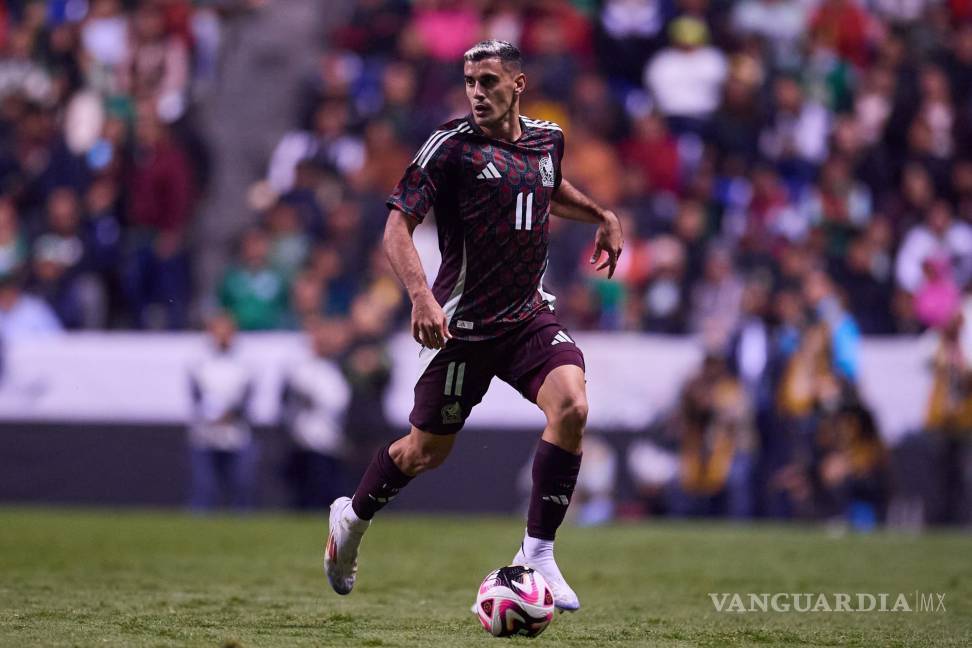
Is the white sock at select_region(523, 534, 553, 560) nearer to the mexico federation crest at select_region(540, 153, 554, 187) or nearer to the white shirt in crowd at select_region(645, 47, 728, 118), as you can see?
the mexico federation crest at select_region(540, 153, 554, 187)

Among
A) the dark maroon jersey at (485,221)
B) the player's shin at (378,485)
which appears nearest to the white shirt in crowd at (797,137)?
the dark maroon jersey at (485,221)

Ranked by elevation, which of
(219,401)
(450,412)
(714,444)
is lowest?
(714,444)

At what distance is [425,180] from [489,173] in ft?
0.97

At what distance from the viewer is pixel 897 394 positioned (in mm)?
14789

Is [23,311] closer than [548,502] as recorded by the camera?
No

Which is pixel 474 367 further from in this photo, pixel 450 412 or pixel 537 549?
pixel 537 549

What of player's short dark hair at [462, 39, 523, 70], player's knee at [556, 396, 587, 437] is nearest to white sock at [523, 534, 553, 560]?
player's knee at [556, 396, 587, 437]

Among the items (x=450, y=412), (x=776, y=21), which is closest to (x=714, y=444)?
(x=776, y=21)

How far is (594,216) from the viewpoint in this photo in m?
7.39

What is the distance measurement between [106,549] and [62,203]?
6.09 meters

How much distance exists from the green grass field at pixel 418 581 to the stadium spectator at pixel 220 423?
0.58m

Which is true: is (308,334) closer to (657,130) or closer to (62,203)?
(62,203)

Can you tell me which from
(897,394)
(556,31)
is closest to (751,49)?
(556,31)

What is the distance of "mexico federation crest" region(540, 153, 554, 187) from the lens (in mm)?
7020
